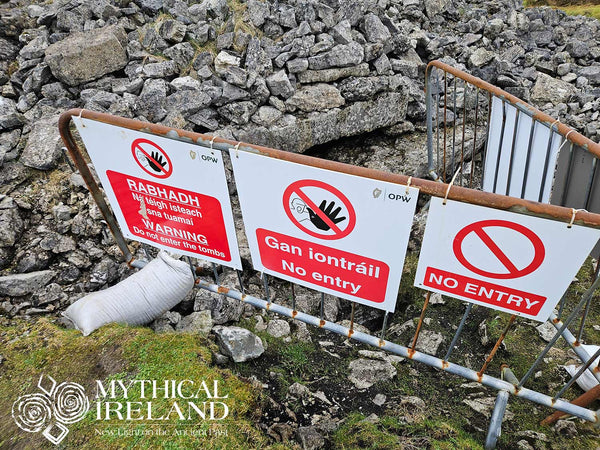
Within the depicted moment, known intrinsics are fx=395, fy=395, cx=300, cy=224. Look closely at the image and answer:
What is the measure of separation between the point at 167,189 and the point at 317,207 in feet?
3.88

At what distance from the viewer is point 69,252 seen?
13.5ft

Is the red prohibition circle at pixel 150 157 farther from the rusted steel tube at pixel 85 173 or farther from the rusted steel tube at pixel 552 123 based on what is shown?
the rusted steel tube at pixel 552 123

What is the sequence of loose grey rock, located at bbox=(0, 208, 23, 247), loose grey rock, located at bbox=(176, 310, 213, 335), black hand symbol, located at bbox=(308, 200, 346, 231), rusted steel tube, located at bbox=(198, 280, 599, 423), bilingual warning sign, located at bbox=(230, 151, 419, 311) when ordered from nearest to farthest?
bilingual warning sign, located at bbox=(230, 151, 419, 311) < black hand symbol, located at bbox=(308, 200, 346, 231) < rusted steel tube, located at bbox=(198, 280, 599, 423) < loose grey rock, located at bbox=(176, 310, 213, 335) < loose grey rock, located at bbox=(0, 208, 23, 247)

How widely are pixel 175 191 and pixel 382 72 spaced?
4486 millimetres

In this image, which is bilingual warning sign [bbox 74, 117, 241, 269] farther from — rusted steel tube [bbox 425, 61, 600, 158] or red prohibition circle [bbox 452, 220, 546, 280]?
rusted steel tube [bbox 425, 61, 600, 158]

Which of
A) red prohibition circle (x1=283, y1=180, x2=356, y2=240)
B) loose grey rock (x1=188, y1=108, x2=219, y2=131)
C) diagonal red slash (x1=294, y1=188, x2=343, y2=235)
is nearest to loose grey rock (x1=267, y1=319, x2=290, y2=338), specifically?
red prohibition circle (x1=283, y1=180, x2=356, y2=240)

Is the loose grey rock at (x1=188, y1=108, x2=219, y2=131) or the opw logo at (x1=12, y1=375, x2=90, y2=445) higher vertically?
the loose grey rock at (x1=188, y1=108, x2=219, y2=131)

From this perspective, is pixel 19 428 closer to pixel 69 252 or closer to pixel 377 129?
pixel 69 252

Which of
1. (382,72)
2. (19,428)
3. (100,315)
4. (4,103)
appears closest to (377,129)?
(382,72)

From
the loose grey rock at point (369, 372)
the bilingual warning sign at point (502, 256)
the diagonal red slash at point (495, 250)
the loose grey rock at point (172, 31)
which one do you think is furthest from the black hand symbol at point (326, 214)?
the loose grey rock at point (172, 31)

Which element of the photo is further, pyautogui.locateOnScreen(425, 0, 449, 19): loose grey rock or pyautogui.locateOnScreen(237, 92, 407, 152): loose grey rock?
pyautogui.locateOnScreen(425, 0, 449, 19): loose grey rock

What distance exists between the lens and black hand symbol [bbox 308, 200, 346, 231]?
2381 mm

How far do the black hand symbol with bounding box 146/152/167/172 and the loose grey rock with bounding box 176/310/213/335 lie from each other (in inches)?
56.8

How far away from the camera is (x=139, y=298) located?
11.3ft
